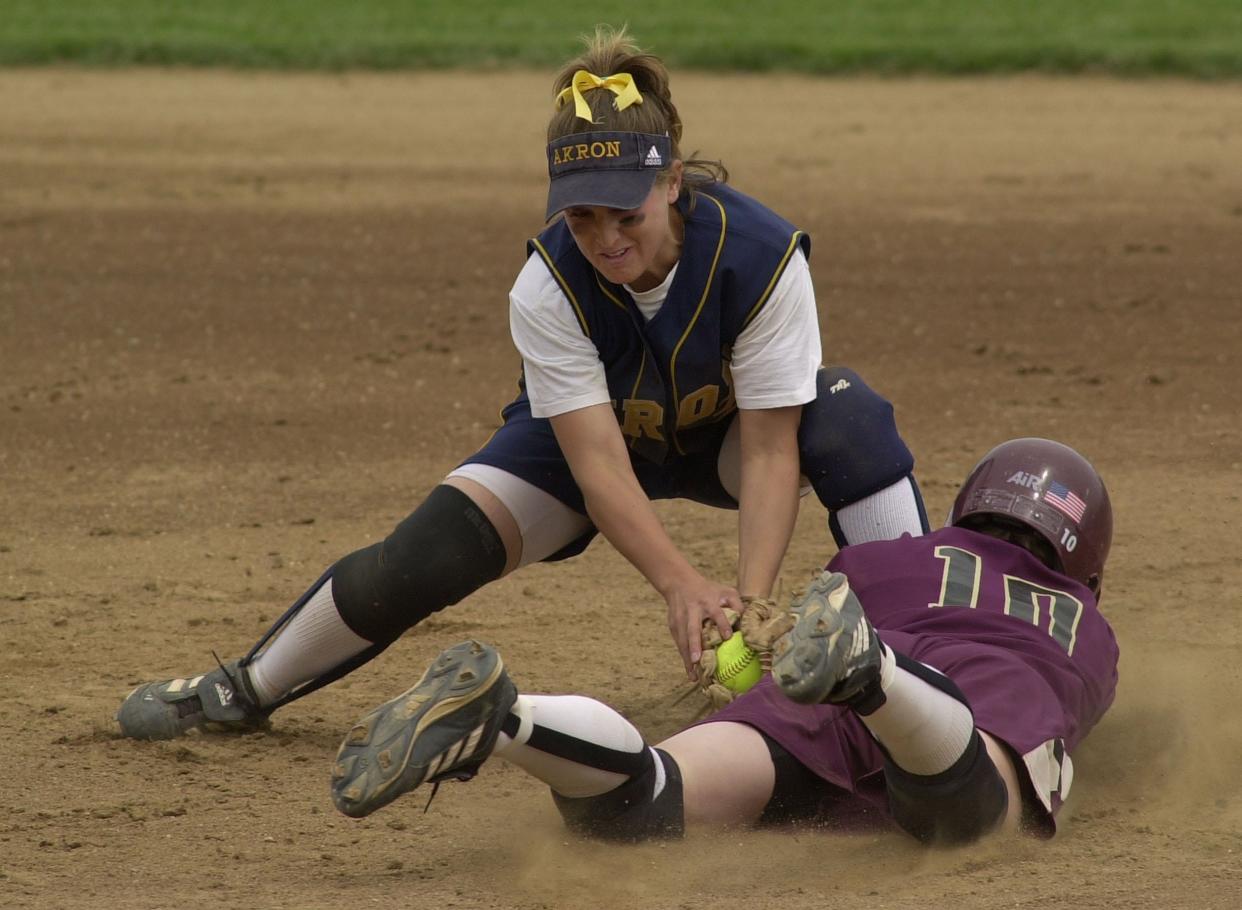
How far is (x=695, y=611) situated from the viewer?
3.10 m

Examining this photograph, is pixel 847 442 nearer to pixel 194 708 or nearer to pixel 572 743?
pixel 572 743

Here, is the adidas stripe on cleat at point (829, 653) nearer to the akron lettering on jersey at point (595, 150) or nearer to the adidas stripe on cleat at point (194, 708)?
the akron lettering on jersey at point (595, 150)

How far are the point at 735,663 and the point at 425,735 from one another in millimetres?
666

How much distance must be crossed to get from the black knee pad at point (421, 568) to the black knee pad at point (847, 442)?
2.07 ft

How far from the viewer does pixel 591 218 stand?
3.19m

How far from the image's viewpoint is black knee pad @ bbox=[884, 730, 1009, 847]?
2.80 metres

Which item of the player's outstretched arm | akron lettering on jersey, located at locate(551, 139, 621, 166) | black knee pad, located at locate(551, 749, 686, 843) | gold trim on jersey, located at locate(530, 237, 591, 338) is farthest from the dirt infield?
akron lettering on jersey, located at locate(551, 139, 621, 166)

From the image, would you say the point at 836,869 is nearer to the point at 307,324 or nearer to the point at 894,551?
the point at 894,551

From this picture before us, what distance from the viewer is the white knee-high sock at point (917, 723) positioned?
271cm

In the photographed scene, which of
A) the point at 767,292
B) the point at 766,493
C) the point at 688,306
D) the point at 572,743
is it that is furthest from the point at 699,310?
the point at 572,743

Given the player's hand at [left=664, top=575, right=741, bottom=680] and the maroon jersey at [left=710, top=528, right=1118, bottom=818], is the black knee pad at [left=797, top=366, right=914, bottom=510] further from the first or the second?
the player's hand at [left=664, top=575, right=741, bottom=680]

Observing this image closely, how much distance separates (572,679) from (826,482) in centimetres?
82

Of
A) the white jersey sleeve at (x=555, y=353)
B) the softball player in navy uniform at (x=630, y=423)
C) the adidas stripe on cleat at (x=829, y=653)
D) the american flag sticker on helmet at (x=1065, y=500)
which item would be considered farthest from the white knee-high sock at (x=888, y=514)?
the adidas stripe on cleat at (x=829, y=653)

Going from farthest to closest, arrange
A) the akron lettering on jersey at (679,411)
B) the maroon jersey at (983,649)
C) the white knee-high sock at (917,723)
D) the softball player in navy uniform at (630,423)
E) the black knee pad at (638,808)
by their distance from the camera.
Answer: the akron lettering on jersey at (679,411), the softball player in navy uniform at (630,423), the maroon jersey at (983,649), the black knee pad at (638,808), the white knee-high sock at (917,723)
